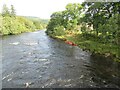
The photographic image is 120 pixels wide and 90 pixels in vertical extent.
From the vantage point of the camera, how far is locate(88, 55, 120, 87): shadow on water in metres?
20.2

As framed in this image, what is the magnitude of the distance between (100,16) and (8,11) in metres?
92.3

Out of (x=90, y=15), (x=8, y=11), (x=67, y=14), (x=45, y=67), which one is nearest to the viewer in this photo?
(x=45, y=67)

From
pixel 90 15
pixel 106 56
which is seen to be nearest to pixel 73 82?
pixel 106 56

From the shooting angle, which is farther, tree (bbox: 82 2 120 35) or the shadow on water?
tree (bbox: 82 2 120 35)

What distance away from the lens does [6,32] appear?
3573 inches

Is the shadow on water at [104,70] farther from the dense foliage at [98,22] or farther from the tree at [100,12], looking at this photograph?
the tree at [100,12]

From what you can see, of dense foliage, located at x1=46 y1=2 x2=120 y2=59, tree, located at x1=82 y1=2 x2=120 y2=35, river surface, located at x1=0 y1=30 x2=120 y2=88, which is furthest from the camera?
tree, located at x1=82 y1=2 x2=120 y2=35

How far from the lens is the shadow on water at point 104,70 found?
20.2 meters

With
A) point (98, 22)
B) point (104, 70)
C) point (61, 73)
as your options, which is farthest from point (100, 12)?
point (61, 73)

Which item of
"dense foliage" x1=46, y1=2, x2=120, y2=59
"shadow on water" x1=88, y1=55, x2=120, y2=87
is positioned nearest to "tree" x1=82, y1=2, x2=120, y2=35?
"dense foliage" x1=46, y1=2, x2=120, y2=59

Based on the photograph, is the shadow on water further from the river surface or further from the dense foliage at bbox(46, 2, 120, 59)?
the dense foliage at bbox(46, 2, 120, 59)

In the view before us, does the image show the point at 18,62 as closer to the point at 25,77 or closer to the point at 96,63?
the point at 25,77

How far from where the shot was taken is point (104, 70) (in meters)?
24.0

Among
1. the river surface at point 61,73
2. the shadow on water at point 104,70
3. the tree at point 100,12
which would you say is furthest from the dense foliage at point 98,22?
the river surface at point 61,73
